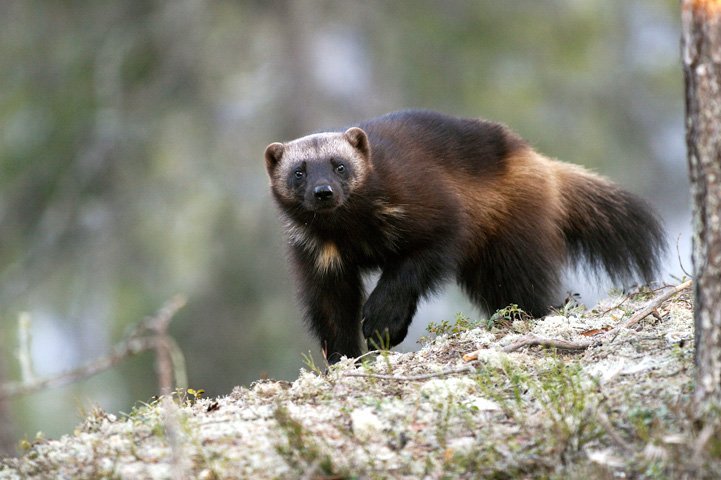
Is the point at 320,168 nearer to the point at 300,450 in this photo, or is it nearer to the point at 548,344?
the point at 548,344

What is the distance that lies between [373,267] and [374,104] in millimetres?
7961

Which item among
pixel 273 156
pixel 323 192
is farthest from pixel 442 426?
pixel 273 156

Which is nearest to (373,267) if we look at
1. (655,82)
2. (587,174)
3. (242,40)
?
(587,174)

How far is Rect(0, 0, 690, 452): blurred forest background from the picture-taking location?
13.0 metres

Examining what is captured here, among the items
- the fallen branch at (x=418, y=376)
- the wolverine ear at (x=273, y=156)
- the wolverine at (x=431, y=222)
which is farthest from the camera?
the wolverine ear at (x=273, y=156)

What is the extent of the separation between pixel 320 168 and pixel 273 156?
47 centimetres

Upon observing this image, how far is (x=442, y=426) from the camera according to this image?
11.5ft

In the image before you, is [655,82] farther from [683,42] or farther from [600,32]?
[683,42]

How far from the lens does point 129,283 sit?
1365 centimetres

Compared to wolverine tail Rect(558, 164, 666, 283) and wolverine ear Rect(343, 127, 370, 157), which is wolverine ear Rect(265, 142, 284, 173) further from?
wolverine tail Rect(558, 164, 666, 283)

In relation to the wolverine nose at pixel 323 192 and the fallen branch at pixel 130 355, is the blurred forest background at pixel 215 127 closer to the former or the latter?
the wolverine nose at pixel 323 192

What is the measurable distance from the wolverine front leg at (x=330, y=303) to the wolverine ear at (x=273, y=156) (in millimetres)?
583

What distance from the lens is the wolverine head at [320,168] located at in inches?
220

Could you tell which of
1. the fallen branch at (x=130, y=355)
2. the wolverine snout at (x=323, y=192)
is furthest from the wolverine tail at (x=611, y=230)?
the fallen branch at (x=130, y=355)
